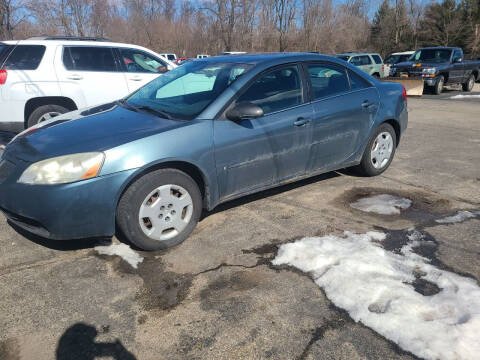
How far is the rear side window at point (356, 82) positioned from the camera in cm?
453

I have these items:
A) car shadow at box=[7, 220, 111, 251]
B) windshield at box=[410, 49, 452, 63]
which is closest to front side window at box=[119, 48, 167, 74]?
car shadow at box=[7, 220, 111, 251]

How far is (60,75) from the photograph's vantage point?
634cm

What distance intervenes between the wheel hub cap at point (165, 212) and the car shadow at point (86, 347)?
934 mm

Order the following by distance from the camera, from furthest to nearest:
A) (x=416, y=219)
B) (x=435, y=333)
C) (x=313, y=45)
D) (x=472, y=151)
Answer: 1. (x=313, y=45)
2. (x=472, y=151)
3. (x=416, y=219)
4. (x=435, y=333)

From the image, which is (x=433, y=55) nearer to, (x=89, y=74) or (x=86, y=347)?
(x=89, y=74)

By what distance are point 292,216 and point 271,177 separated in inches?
17.5

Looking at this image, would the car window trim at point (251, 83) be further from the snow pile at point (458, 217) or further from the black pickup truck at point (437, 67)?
the black pickup truck at point (437, 67)

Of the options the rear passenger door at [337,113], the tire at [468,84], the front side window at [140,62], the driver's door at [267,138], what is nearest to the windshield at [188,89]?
the driver's door at [267,138]

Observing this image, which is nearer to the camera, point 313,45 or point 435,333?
point 435,333

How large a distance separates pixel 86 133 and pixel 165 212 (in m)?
0.89

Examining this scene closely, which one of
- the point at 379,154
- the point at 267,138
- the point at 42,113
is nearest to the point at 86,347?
the point at 267,138

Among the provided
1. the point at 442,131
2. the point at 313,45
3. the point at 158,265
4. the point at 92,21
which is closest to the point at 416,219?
the point at 158,265

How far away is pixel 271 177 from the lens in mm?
3807

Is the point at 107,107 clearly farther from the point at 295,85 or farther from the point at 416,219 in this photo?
the point at 416,219
